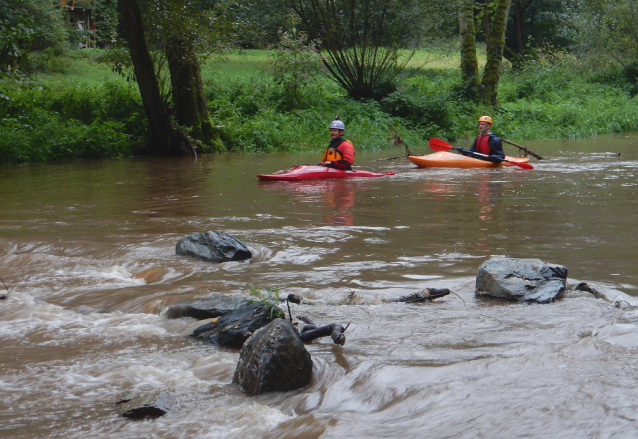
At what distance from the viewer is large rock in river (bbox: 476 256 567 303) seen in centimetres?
413

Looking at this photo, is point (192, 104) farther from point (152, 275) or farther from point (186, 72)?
point (152, 275)

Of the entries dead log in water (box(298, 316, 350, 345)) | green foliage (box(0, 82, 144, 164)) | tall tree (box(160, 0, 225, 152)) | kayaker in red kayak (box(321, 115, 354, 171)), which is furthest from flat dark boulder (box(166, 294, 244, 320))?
tall tree (box(160, 0, 225, 152))

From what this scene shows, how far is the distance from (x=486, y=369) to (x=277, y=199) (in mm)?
6155

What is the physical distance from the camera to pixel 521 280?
13.9ft

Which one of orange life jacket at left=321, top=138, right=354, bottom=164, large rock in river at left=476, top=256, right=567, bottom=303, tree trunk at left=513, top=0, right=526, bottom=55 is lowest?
large rock in river at left=476, top=256, right=567, bottom=303

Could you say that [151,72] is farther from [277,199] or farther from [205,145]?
[277,199]

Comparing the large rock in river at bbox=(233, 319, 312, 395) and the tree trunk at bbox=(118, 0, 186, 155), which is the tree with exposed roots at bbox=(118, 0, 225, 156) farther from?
the large rock in river at bbox=(233, 319, 312, 395)

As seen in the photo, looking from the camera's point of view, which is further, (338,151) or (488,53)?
(488,53)

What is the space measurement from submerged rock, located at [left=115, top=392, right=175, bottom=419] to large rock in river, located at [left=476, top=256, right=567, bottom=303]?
2.17m

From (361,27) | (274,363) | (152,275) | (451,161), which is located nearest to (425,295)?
(274,363)

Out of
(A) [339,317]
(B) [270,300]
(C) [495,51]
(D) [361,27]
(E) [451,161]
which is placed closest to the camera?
(A) [339,317]

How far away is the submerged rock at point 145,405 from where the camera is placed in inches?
107

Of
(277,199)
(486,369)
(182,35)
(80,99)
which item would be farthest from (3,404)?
(80,99)

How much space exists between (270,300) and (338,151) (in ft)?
24.0
